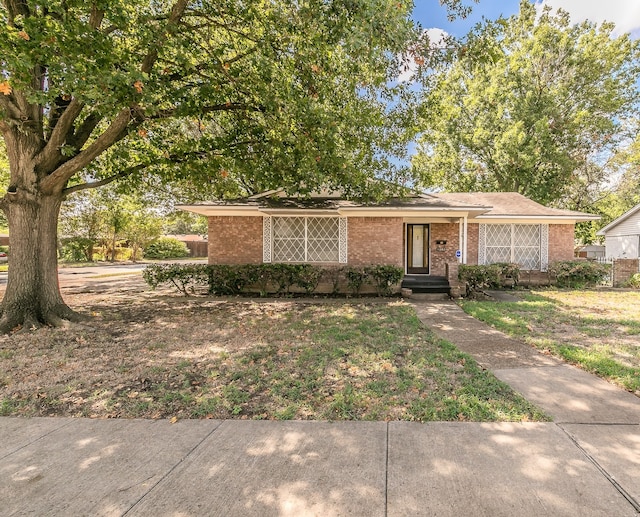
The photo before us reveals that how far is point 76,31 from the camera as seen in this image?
510 cm

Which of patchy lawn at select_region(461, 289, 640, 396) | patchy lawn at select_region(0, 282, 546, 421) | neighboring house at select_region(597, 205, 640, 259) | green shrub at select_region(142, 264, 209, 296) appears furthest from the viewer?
neighboring house at select_region(597, 205, 640, 259)

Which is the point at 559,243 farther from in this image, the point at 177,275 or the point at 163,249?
the point at 163,249

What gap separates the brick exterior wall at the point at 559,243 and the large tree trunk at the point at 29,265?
16183 mm

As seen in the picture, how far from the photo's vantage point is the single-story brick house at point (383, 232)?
11.7 m

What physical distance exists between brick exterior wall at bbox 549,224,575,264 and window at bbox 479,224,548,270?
0.30 metres

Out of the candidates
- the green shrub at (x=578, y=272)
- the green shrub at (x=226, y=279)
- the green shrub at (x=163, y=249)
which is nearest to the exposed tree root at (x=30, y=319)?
the green shrub at (x=226, y=279)

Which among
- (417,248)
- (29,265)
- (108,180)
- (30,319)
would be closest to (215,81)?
(108,180)

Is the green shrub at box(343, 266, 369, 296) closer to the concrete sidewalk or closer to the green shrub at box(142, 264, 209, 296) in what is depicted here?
the green shrub at box(142, 264, 209, 296)

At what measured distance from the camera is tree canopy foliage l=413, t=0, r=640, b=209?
20.2 meters

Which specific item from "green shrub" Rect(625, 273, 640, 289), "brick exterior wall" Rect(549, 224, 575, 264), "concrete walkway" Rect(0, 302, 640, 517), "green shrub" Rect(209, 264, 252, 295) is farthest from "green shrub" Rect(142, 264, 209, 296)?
"green shrub" Rect(625, 273, 640, 289)

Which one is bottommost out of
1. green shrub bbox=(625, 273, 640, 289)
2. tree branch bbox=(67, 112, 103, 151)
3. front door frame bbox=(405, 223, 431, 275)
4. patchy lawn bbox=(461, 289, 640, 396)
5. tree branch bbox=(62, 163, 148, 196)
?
patchy lawn bbox=(461, 289, 640, 396)

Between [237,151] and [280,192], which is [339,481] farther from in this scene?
[280,192]

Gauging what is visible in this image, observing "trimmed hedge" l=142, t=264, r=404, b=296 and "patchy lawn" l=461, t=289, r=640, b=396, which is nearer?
"patchy lawn" l=461, t=289, r=640, b=396

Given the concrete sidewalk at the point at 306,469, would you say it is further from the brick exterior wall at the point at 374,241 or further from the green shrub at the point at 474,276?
the brick exterior wall at the point at 374,241
